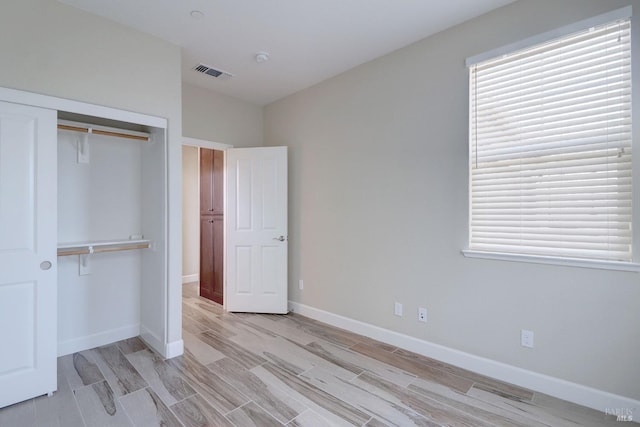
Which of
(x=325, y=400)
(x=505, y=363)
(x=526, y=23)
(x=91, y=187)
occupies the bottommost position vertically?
(x=325, y=400)

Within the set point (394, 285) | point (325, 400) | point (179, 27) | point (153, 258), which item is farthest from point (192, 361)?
point (179, 27)

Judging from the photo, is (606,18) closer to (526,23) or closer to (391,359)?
(526,23)

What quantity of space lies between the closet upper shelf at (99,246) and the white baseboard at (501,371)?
7.28ft

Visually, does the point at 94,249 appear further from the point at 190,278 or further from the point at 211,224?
the point at 190,278

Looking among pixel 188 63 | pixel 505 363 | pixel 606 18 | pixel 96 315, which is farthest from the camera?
pixel 188 63

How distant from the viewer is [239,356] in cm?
271

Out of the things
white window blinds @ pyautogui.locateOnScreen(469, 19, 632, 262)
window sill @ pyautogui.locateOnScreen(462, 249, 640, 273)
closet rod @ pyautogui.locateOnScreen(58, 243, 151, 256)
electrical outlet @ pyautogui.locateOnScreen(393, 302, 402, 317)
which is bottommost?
electrical outlet @ pyautogui.locateOnScreen(393, 302, 402, 317)

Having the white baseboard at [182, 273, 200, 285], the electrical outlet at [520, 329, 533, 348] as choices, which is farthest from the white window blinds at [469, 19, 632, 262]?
the white baseboard at [182, 273, 200, 285]

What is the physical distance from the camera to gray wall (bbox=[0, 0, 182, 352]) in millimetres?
2037

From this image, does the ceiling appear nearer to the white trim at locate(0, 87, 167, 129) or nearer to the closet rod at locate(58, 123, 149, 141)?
the white trim at locate(0, 87, 167, 129)

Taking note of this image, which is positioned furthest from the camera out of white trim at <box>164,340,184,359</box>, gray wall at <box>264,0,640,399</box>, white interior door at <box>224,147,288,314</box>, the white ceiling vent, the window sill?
white interior door at <box>224,147,288,314</box>

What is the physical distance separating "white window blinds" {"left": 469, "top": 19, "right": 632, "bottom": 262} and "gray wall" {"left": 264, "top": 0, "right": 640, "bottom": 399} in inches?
5.3

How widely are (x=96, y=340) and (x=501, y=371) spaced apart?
354 cm

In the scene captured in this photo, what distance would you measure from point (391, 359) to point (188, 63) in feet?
11.5
